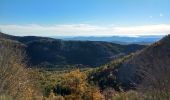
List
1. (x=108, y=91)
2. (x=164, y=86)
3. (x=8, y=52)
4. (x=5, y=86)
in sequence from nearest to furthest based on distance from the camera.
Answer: (x=164, y=86) < (x=5, y=86) < (x=8, y=52) < (x=108, y=91)

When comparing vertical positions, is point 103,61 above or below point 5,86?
below

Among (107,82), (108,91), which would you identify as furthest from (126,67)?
(108,91)

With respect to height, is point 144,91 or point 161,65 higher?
point 161,65

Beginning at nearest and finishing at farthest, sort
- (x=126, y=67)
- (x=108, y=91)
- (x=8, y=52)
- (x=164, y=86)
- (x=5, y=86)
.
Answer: (x=164, y=86) → (x=5, y=86) → (x=8, y=52) → (x=108, y=91) → (x=126, y=67)

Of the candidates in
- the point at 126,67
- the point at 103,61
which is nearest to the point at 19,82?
the point at 126,67

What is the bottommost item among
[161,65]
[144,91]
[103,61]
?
[103,61]

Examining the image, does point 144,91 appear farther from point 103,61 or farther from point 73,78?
point 103,61

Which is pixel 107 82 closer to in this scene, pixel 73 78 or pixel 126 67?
pixel 126 67

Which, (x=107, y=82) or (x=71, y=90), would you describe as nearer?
(x=71, y=90)

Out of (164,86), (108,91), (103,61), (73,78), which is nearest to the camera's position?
(164,86)
